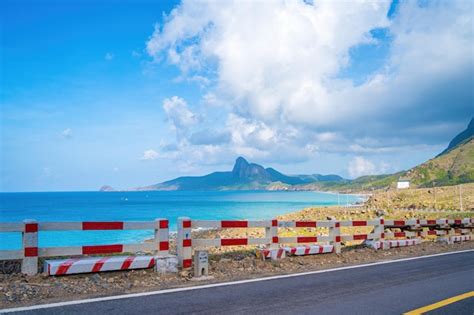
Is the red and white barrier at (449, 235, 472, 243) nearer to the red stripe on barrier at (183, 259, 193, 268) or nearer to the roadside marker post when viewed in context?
the red stripe on barrier at (183, 259, 193, 268)

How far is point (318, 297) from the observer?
294 inches

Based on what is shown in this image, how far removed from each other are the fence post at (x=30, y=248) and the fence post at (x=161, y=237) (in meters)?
2.51

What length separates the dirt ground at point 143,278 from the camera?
7367 mm

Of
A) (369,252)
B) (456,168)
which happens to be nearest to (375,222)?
(369,252)

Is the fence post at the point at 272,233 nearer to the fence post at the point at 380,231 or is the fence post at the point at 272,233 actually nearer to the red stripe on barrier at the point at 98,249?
the red stripe on barrier at the point at 98,249

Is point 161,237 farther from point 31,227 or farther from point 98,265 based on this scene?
point 31,227

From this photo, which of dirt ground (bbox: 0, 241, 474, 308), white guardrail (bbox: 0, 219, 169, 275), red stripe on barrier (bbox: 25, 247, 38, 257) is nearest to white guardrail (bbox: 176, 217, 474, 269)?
dirt ground (bbox: 0, 241, 474, 308)

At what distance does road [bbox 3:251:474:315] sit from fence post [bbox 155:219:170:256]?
1.95 m

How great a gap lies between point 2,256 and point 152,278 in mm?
2922

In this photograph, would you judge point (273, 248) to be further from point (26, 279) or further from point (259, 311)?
point (26, 279)

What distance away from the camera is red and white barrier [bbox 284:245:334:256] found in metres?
12.2

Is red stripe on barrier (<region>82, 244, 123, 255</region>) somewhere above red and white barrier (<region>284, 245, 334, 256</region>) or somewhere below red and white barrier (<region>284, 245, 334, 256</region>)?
above

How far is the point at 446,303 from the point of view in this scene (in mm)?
7027

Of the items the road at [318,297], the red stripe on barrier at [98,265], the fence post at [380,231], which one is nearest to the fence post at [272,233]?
the road at [318,297]
